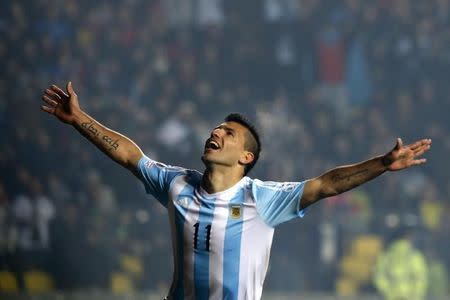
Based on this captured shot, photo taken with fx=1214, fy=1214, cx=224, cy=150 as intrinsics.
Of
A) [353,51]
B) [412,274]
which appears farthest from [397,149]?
[353,51]

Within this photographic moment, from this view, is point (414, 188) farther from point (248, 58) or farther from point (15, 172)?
point (15, 172)

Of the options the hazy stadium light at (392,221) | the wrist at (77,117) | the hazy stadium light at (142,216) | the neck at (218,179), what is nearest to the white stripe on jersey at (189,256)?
the neck at (218,179)

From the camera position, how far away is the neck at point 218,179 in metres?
6.05

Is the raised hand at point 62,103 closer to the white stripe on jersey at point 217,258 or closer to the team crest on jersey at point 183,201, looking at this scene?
the team crest on jersey at point 183,201

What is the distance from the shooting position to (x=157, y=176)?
6.23m

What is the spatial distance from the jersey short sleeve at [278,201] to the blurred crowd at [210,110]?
8391 mm

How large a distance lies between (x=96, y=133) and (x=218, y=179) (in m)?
0.70

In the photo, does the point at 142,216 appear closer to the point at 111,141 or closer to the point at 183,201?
the point at 111,141


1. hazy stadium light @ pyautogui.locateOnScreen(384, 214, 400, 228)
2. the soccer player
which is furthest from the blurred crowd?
the soccer player

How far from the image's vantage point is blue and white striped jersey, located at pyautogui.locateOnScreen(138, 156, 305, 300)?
5.96m

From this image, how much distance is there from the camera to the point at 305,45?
54.4 ft

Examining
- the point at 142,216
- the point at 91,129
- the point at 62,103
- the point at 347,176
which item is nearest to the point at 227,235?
the point at 347,176

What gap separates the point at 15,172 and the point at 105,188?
116 cm

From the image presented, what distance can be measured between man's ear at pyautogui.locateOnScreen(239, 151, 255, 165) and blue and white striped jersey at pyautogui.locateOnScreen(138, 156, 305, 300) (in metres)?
0.11
